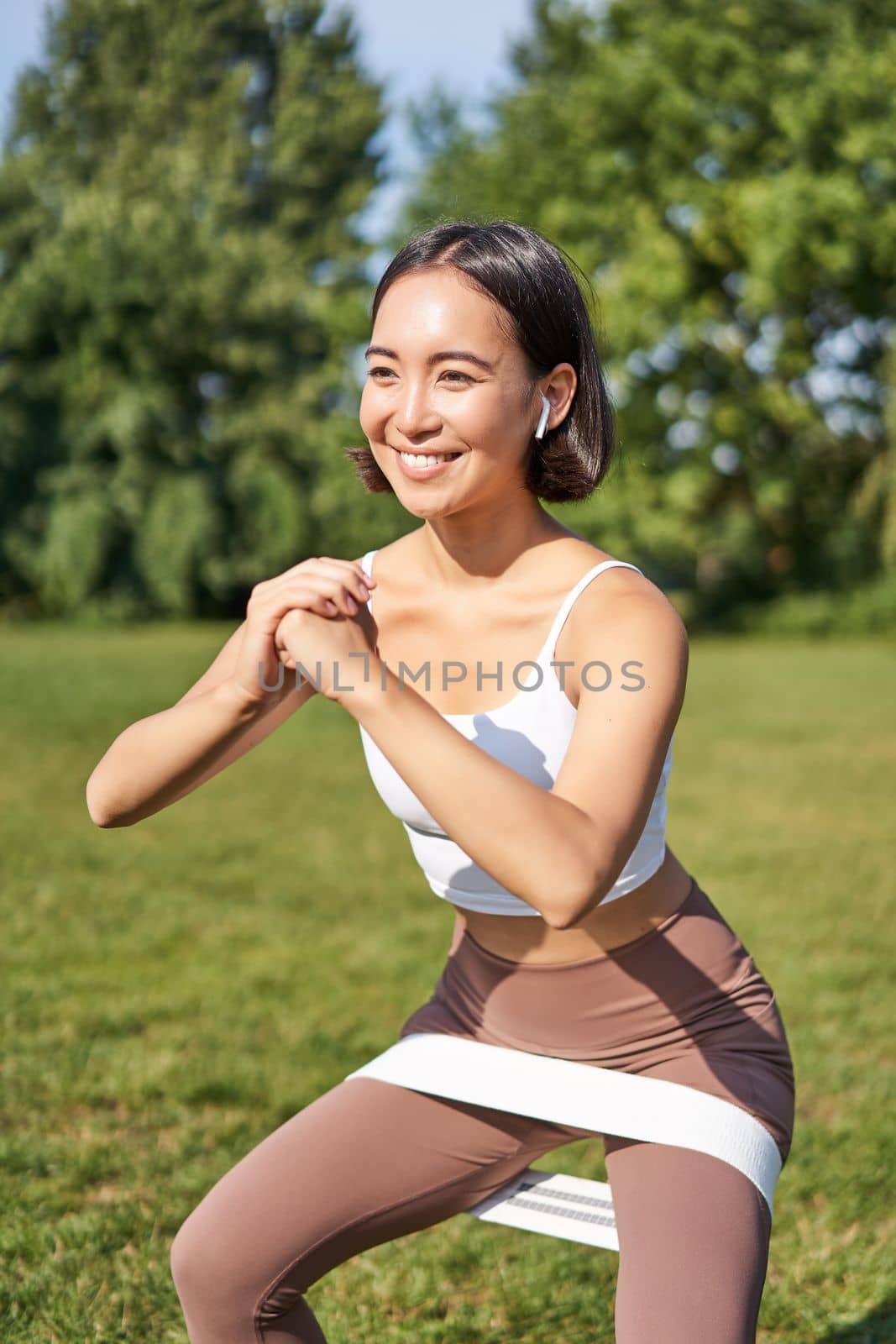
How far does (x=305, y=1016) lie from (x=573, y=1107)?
3341 millimetres

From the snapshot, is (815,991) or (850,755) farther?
(850,755)

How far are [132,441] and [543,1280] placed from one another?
27.4 m

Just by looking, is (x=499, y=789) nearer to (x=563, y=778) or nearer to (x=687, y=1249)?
(x=563, y=778)

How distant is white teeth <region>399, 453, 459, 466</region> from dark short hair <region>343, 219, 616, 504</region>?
176 mm

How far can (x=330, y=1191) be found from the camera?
196 cm

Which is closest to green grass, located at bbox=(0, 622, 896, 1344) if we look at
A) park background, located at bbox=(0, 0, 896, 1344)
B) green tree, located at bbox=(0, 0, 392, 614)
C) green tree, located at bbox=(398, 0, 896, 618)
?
park background, located at bbox=(0, 0, 896, 1344)

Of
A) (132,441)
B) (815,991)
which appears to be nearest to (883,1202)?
(815,991)

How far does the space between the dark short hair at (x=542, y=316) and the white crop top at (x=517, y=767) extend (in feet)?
0.63

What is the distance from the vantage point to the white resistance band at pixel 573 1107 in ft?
6.18

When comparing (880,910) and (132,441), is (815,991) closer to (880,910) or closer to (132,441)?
(880,910)

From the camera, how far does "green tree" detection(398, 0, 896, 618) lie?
28766mm

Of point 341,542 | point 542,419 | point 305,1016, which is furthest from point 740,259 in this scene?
point 542,419

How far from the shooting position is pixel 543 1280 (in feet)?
11.0

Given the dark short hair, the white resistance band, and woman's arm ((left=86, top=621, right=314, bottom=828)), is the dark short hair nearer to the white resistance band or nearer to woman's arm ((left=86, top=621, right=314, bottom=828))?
woman's arm ((left=86, top=621, right=314, bottom=828))
